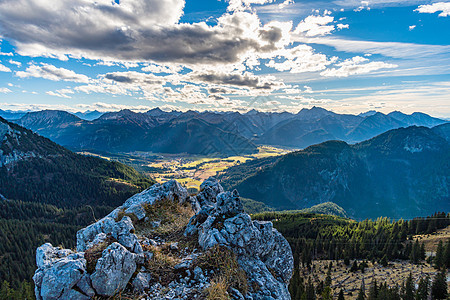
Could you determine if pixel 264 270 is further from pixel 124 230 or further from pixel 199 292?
pixel 124 230

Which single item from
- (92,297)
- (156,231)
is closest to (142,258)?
(92,297)

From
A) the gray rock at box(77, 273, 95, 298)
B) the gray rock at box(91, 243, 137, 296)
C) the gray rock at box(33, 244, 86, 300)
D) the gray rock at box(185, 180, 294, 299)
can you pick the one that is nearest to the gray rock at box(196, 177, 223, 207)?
the gray rock at box(185, 180, 294, 299)

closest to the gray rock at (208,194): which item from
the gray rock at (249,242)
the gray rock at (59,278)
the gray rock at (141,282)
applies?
the gray rock at (249,242)

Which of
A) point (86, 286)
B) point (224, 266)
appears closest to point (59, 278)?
point (86, 286)

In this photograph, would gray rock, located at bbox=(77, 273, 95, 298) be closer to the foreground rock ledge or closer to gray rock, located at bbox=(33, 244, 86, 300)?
the foreground rock ledge

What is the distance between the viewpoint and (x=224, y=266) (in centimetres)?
1412

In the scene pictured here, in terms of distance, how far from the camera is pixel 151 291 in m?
12.2

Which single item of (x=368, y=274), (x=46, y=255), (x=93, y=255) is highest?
(x=93, y=255)

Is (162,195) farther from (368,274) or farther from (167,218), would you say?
(368,274)

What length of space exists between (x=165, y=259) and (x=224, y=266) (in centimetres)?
415

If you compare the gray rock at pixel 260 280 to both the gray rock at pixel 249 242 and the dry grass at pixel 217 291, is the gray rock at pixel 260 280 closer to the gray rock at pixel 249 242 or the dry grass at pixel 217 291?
the gray rock at pixel 249 242

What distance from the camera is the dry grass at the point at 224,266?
13.2 m

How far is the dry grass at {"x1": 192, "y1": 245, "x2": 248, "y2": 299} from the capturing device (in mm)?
13234

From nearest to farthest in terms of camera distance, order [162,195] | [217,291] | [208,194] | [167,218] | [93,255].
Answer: [217,291] → [93,255] → [167,218] → [162,195] → [208,194]
